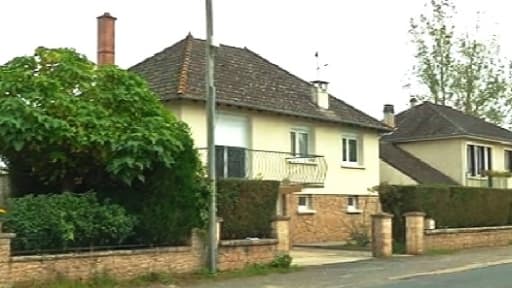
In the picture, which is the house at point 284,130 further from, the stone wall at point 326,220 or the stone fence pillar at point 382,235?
the stone fence pillar at point 382,235

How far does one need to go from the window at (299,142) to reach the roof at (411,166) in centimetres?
884

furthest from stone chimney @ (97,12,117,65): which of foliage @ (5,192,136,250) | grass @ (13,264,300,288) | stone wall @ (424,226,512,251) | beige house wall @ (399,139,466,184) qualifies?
beige house wall @ (399,139,466,184)

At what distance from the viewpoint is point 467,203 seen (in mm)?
31438

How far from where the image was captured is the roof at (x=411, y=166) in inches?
1657

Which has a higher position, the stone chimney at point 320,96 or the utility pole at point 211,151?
the stone chimney at point 320,96

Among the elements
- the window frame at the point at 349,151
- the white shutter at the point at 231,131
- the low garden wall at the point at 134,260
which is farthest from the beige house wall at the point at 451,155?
the low garden wall at the point at 134,260

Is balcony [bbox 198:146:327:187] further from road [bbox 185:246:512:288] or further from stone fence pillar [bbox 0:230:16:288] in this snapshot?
stone fence pillar [bbox 0:230:16:288]

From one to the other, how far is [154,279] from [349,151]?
1912 centimetres

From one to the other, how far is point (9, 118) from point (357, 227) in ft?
66.7

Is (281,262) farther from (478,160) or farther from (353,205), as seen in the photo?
(478,160)

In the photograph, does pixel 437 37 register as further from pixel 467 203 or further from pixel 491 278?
pixel 491 278

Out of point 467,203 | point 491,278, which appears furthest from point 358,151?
point 491,278

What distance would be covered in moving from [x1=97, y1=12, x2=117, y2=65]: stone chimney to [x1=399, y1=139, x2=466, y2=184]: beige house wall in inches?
785

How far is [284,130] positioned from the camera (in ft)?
109
